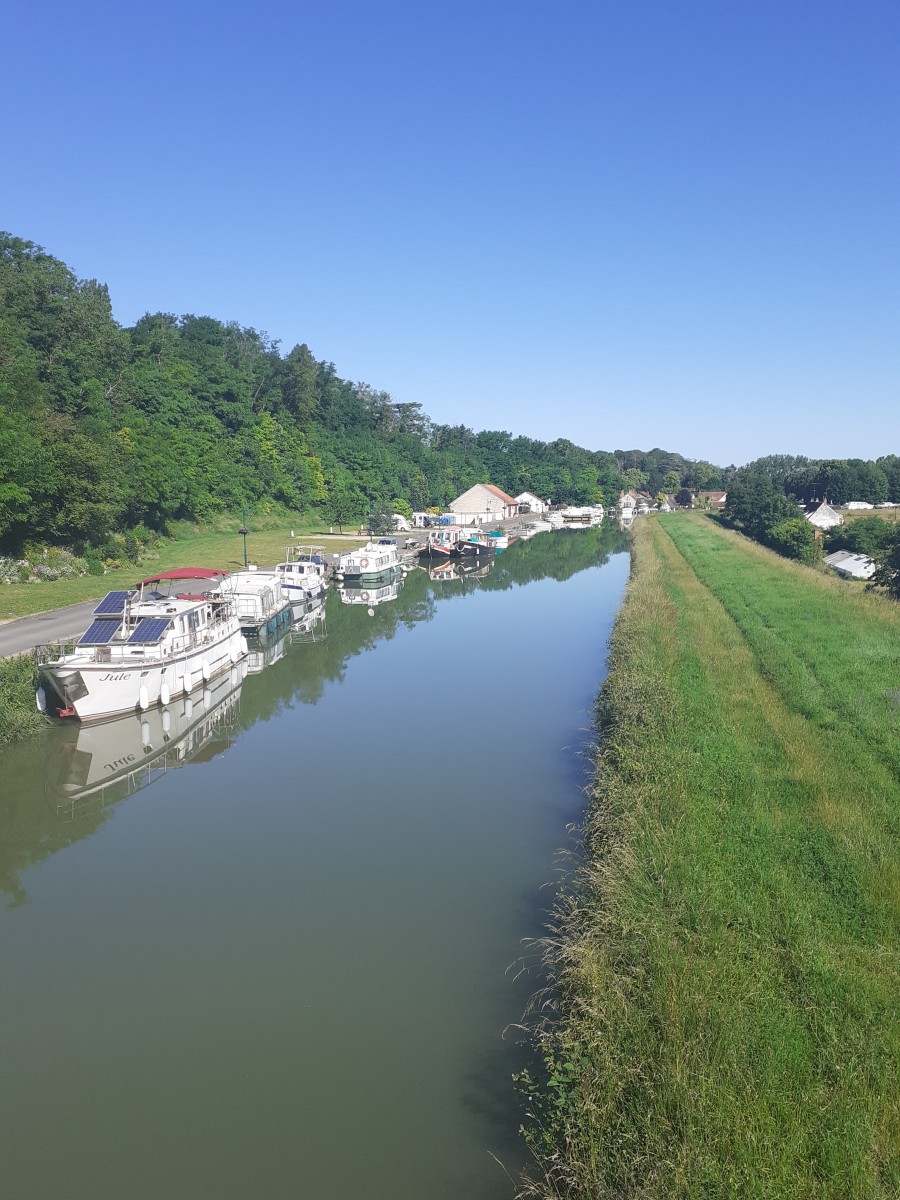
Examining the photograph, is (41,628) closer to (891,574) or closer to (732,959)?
(732,959)

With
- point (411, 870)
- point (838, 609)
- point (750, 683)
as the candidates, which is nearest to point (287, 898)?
point (411, 870)

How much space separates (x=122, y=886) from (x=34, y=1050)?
3.62 metres

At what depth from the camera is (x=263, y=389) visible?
8638 cm

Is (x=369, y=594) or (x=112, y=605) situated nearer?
(x=112, y=605)

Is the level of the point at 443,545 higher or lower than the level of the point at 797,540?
lower

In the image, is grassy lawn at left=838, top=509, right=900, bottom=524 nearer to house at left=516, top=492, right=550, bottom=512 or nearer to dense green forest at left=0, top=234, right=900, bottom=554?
dense green forest at left=0, top=234, right=900, bottom=554

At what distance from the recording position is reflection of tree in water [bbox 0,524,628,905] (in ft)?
45.9

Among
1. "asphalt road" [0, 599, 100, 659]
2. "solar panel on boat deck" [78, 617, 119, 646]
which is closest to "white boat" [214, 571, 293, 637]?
"asphalt road" [0, 599, 100, 659]

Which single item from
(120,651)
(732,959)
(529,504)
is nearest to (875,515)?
(529,504)

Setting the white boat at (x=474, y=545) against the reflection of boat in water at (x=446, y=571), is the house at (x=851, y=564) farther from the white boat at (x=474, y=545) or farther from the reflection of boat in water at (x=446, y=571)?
the reflection of boat in water at (x=446, y=571)

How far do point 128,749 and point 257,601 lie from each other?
39.9 feet

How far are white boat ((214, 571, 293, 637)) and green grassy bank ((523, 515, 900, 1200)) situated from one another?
16.4 metres

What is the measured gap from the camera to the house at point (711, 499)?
468 feet

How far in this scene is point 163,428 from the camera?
5156 cm
